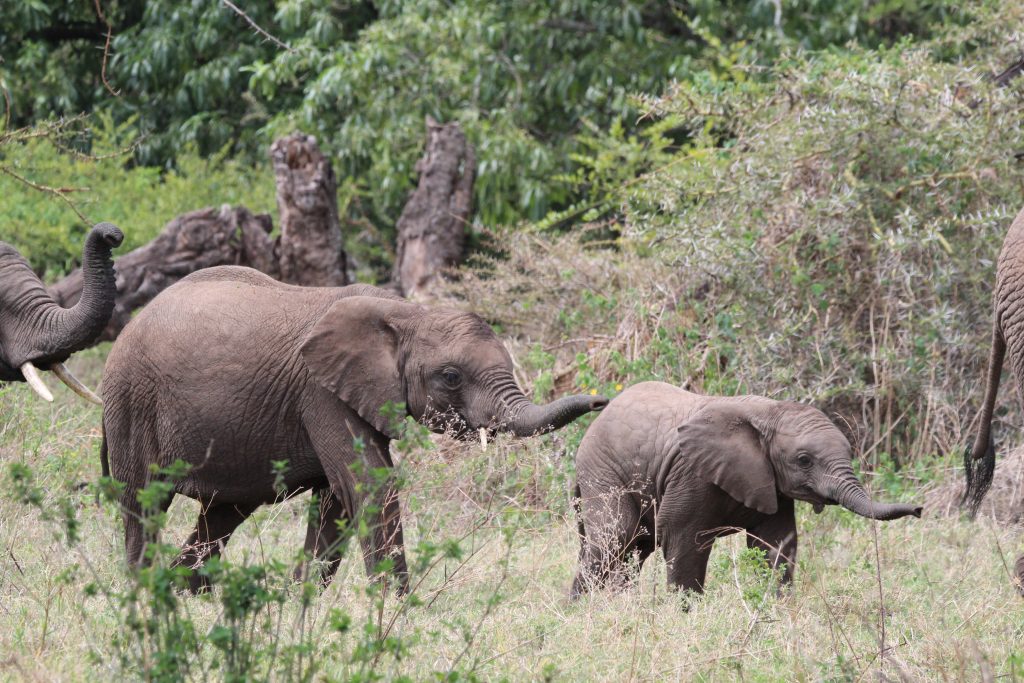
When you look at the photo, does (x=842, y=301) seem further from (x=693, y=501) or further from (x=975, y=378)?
(x=693, y=501)

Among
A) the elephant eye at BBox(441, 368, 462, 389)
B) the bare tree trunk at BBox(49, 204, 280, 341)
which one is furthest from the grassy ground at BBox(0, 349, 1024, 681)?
the bare tree trunk at BBox(49, 204, 280, 341)

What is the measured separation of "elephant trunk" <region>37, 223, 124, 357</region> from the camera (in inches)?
256

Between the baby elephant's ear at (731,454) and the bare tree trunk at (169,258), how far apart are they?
592cm

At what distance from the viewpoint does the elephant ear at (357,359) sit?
6445mm

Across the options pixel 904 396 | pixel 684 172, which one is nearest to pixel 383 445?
pixel 904 396

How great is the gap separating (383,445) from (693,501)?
1411 mm

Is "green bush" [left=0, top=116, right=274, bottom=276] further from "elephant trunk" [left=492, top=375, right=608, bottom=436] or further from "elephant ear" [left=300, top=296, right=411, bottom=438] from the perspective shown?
"elephant trunk" [left=492, top=375, right=608, bottom=436]

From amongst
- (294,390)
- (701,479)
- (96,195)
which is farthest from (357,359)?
(96,195)

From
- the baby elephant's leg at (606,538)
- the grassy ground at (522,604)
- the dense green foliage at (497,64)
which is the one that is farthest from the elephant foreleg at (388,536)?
the dense green foliage at (497,64)

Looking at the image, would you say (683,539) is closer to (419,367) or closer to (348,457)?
(419,367)

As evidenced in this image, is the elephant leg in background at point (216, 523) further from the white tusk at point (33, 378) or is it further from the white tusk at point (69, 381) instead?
the white tusk at point (33, 378)

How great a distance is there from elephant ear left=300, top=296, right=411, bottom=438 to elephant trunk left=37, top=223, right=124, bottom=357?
90 cm

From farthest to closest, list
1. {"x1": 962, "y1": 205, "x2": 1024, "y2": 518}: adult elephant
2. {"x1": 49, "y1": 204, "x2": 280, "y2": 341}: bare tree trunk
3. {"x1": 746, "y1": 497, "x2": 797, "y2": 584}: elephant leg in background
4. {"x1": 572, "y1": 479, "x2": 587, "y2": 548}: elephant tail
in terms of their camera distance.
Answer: {"x1": 49, "y1": 204, "x2": 280, "y2": 341}: bare tree trunk < {"x1": 572, "y1": 479, "x2": 587, "y2": 548}: elephant tail < {"x1": 746, "y1": 497, "x2": 797, "y2": 584}: elephant leg in background < {"x1": 962, "y1": 205, "x2": 1024, "y2": 518}: adult elephant

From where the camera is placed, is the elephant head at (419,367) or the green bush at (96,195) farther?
the green bush at (96,195)
